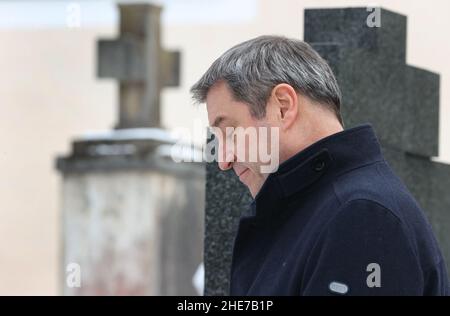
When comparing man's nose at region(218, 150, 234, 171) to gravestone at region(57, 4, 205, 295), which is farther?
gravestone at region(57, 4, 205, 295)

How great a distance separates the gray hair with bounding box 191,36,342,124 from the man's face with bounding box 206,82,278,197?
0.06 ft

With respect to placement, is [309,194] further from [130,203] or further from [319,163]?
[130,203]

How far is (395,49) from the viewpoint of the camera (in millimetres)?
6223

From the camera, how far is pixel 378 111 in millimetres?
6090

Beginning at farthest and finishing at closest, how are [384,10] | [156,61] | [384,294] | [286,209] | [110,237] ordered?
[156,61] → [110,237] → [384,10] → [286,209] → [384,294]

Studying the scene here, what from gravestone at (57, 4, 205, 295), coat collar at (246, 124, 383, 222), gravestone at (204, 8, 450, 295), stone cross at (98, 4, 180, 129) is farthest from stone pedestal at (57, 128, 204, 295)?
coat collar at (246, 124, 383, 222)

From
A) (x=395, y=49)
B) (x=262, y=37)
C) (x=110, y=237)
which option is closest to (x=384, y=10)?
(x=395, y=49)

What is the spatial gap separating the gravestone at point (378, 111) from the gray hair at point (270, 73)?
182 cm

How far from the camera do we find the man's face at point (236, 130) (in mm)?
3986

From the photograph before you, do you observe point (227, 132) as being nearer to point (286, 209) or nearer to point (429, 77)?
point (286, 209)

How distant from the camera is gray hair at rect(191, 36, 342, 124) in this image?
3947 mm

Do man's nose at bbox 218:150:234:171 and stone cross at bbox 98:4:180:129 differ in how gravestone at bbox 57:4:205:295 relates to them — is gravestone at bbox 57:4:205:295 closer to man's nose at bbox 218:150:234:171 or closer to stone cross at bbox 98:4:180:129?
stone cross at bbox 98:4:180:129

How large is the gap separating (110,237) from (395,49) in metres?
11.7

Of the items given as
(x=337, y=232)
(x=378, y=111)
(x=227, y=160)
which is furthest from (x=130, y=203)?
(x=337, y=232)
